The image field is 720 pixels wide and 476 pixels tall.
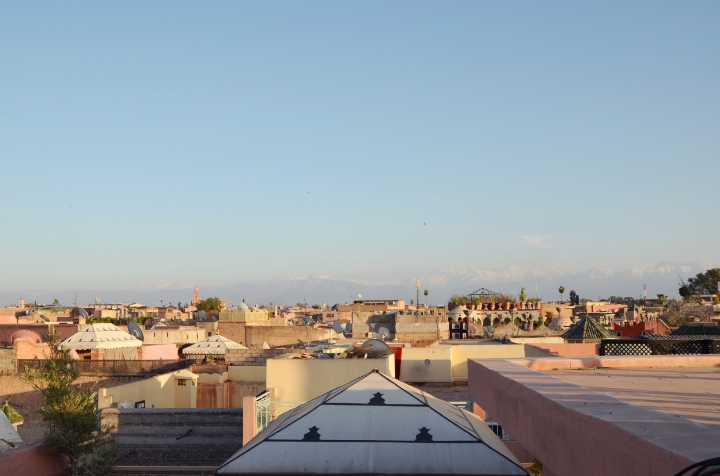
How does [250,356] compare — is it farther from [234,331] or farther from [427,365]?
[234,331]

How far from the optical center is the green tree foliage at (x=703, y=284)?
78.9 meters

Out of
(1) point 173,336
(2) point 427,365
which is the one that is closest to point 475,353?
(2) point 427,365

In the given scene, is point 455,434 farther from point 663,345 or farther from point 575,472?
point 663,345

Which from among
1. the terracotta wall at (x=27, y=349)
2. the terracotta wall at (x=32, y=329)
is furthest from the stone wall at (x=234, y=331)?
the terracotta wall at (x=27, y=349)

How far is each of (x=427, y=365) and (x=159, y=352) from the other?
57.8ft

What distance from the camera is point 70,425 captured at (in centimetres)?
1578

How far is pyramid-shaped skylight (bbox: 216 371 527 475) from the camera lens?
7680mm

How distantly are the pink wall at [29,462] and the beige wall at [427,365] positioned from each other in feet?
35.7

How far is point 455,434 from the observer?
8141mm

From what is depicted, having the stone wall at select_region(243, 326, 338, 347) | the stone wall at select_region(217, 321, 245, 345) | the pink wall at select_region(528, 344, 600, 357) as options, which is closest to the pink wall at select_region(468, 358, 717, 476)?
the pink wall at select_region(528, 344, 600, 357)

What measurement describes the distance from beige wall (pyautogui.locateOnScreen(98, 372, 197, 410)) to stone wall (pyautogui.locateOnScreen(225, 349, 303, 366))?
6.11ft

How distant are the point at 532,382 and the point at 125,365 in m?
23.7

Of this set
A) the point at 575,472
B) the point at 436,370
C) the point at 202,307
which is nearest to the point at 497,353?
the point at 436,370

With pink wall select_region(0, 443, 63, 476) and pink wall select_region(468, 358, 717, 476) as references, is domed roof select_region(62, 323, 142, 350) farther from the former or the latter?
pink wall select_region(468, 358, 717, 476)
